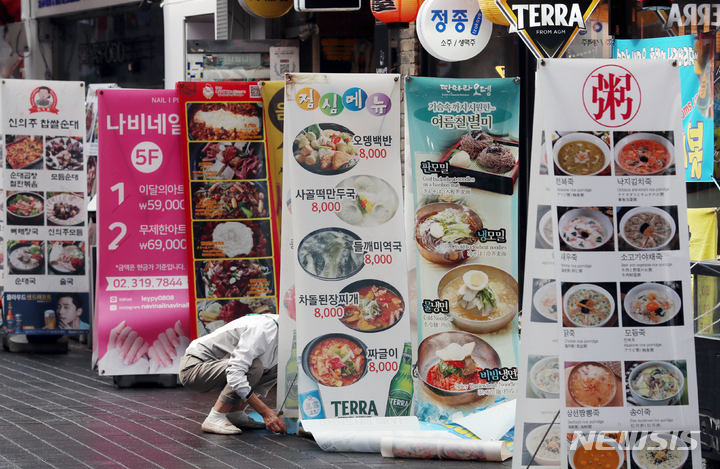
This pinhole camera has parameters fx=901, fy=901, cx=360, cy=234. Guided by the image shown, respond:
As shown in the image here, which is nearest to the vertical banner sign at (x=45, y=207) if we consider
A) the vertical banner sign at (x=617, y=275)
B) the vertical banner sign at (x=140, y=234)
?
the vertical banner sign at (x=140, y=234)

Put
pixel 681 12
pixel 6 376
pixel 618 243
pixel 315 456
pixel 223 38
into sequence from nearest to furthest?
Result: 1. pixel 618 243
2. pixel 315 456
3. pixel 681 12
4. pixel 6 376
5. pixel 223 38

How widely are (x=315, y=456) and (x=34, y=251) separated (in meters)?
4.40

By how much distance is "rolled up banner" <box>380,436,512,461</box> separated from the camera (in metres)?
4.87

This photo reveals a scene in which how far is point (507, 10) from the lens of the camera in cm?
556

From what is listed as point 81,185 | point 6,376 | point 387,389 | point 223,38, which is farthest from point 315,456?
point 223,38

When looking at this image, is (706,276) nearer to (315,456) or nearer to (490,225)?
(490,225)

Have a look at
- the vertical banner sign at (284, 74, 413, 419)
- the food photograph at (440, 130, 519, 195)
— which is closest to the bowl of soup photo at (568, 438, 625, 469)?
the vertical banner sign at (284, 74, 413, 419)

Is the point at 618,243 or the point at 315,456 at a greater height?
the point at 618,243

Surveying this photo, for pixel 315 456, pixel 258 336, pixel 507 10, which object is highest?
pixel 507 10

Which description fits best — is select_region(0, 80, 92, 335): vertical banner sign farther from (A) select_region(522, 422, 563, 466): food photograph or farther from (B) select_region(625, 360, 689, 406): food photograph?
(B) select_region(625, 360, 689, 406): food photograph

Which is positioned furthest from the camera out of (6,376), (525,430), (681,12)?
(6,376)

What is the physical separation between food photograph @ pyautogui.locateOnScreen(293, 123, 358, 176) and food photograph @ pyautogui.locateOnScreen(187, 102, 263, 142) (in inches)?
61.0

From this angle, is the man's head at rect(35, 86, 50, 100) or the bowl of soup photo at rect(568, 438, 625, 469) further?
the man's head at rect(35, 86, 50, 100)

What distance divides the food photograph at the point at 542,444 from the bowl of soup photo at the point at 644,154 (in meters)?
1.26
